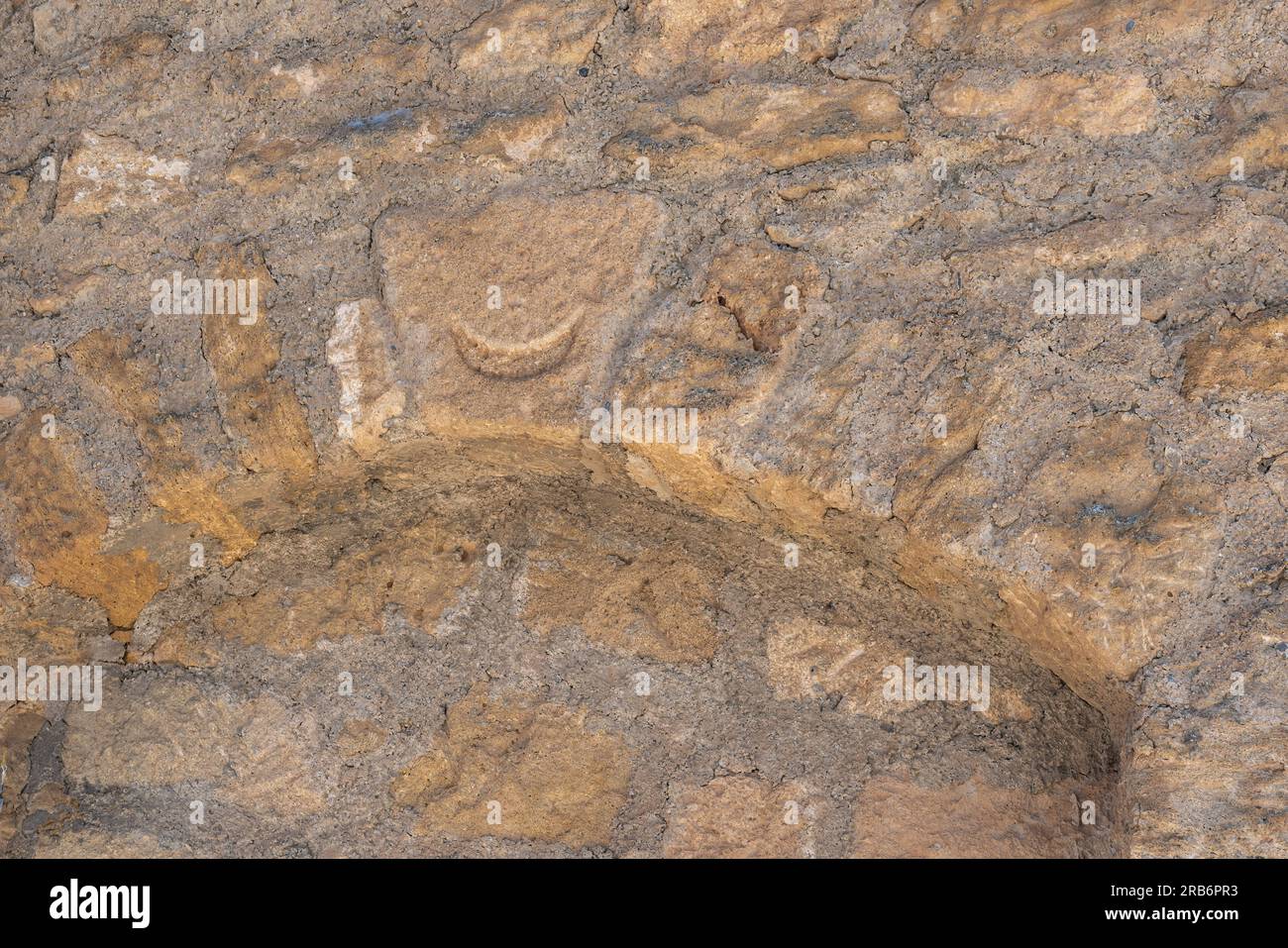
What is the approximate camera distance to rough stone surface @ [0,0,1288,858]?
1.77 meters

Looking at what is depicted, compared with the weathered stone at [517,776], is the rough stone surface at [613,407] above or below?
above

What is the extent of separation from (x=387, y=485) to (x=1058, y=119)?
127cm

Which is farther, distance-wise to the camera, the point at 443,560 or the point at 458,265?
the point at 443,560

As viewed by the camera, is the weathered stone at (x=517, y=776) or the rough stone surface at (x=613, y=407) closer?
the rough stone surface at (x=613, y=407)

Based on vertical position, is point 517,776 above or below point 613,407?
below

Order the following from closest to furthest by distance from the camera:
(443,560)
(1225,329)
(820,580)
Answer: (1225,329)
(820,580)
(443,560)

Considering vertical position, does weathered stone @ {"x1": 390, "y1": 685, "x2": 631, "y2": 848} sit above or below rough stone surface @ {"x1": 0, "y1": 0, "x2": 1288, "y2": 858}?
below

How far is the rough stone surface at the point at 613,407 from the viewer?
177 cm

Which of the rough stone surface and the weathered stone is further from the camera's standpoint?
the weathered stone

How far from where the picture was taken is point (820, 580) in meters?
1.99

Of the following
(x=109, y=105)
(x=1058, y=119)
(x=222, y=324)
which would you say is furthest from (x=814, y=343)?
(x=109, y=105)

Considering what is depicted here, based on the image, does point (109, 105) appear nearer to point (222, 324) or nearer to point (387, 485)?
point (222, 324)

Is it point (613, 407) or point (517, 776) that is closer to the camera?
point (613, 407)

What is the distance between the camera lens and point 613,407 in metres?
1.87
